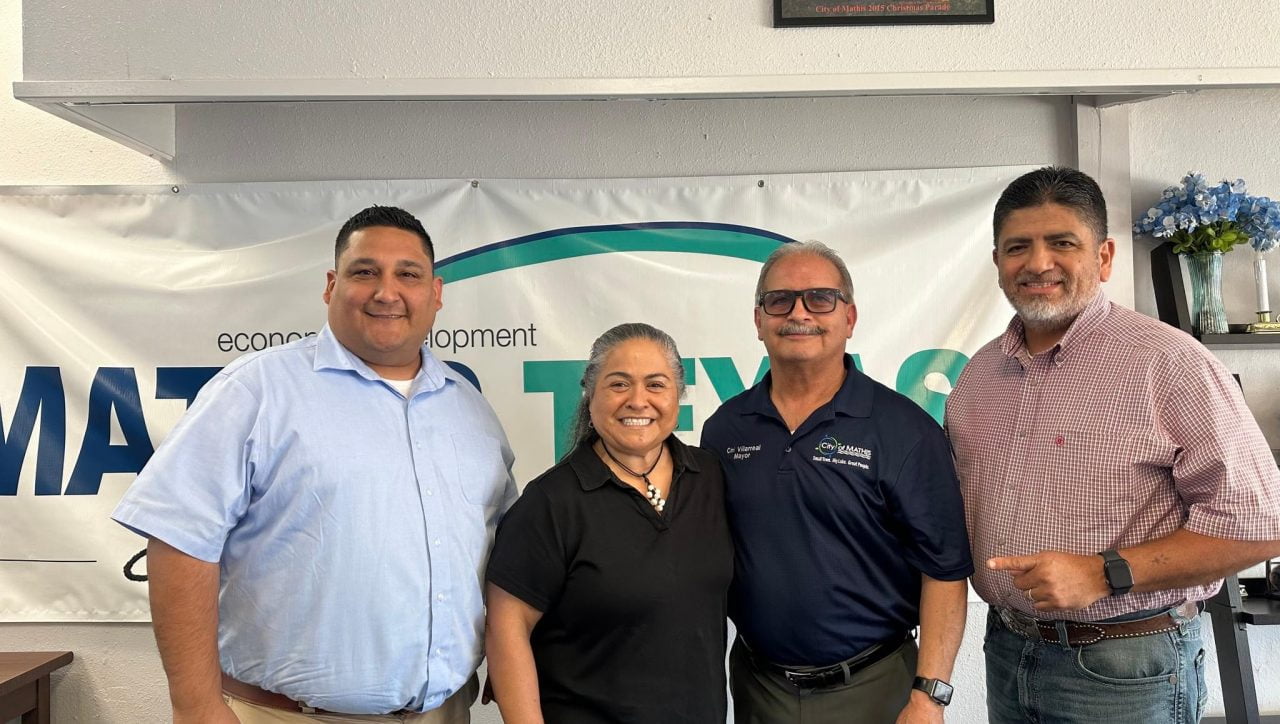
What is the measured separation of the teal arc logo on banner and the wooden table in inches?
68.2

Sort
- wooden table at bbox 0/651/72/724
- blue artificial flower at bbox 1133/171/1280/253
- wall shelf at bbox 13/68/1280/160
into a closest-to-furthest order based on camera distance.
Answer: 1. wall shelf at bbox 13/68/1280/160
2. wooden table at bbox 0/651/72/724
3. blue artificial flower at bbox 1133/171/1280/253

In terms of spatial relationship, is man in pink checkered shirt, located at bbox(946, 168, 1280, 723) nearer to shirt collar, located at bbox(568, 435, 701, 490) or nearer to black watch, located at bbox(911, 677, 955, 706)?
black watch, located at bbox(911, 677, 955, 706)

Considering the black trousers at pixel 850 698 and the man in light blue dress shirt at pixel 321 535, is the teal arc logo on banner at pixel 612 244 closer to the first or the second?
the man in light blue dress shirt at pixel 321 535

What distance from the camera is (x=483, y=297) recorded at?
10.1 ft

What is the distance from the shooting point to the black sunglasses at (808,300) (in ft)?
6.48

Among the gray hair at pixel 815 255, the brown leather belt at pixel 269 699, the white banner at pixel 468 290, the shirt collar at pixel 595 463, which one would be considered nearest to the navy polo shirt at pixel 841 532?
the shirt collar at pixel 595 463

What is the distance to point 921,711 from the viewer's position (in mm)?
1807

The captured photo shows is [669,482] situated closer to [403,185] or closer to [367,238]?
[367,238]

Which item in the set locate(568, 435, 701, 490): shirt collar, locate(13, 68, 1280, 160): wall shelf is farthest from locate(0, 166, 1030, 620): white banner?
locate(568, 435, 701, 490): shirt collar

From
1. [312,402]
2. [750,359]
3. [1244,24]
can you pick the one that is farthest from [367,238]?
[1244,24]

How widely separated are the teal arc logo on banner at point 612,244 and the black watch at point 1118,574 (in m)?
1.60

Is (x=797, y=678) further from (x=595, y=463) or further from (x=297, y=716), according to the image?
(x=297, y=716)

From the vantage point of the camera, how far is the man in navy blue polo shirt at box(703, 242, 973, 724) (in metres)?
1.87

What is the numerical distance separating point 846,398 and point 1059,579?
54 cm
